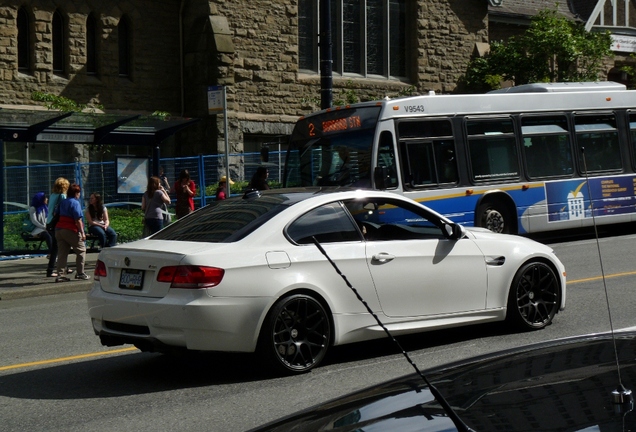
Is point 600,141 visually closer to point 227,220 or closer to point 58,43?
point 58,43

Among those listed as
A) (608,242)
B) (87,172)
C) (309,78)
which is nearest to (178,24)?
(309,78)

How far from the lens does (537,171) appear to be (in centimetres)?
2005

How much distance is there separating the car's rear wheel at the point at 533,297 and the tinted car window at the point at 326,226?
5.93ft

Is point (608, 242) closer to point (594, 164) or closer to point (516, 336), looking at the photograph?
point (594, 164)

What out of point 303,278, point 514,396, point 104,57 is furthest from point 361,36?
point 514,396

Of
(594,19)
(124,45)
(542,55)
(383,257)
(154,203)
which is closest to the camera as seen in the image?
(383,257)

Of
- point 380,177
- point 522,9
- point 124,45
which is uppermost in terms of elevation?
point 522,9

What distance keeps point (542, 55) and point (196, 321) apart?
27364mm

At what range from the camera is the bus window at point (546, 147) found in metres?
20.0

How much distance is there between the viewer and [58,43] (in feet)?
88.3

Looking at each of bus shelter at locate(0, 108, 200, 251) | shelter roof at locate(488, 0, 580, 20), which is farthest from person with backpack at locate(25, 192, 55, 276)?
shelter roof at locate(488, 0, 580, 20)

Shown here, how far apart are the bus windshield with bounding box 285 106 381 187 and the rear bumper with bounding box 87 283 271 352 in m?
10.0

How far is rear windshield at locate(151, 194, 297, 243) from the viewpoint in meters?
8.18

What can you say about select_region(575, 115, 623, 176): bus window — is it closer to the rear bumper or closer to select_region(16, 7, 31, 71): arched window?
select_region(16, 7, 31, 71): arched window
